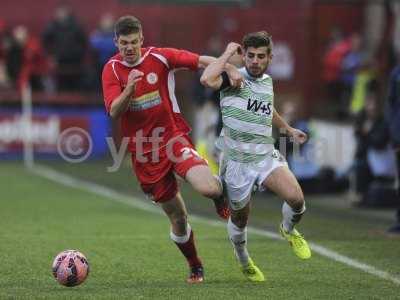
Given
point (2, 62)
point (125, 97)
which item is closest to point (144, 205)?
point (125, 97)

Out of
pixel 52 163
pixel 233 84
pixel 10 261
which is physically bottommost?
pixel 52 163

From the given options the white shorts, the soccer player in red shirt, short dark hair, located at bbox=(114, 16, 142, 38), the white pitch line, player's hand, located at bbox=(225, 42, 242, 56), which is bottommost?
the white pitch line

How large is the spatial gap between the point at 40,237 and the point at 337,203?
700cm

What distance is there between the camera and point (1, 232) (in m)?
13.8

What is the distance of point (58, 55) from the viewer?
27.3m

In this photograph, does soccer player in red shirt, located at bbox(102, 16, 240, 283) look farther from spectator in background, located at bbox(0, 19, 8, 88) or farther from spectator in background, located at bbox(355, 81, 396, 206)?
spectator in background, located at bbox(0, 19, 8, 88)

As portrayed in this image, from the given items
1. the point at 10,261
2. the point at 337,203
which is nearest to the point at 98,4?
the point at 337,203

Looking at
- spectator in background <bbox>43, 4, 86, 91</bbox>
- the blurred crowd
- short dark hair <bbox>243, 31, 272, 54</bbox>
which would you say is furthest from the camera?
spectator in background <bbox>43, 4, 86, 91</bbox>

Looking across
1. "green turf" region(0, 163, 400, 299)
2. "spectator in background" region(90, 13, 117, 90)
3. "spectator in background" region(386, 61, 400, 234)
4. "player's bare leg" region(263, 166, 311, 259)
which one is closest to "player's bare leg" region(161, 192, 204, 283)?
"green turf" region(0, 163, 400, 299)

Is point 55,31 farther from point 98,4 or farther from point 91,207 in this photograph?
point 91,207

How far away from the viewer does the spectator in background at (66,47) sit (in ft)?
88.0

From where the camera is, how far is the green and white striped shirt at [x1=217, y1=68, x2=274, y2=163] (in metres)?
10.0

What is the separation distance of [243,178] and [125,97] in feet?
4.29

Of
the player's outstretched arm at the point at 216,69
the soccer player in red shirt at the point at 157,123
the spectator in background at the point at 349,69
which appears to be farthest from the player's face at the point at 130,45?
the spectator in background at the point at 349,69
